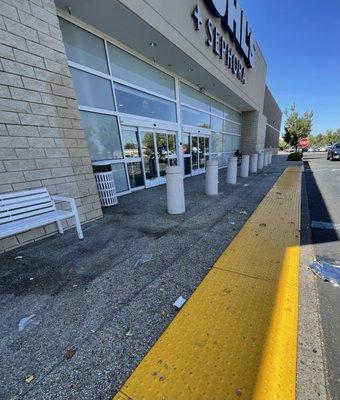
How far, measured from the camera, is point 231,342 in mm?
1638

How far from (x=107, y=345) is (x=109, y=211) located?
4035 millimetres

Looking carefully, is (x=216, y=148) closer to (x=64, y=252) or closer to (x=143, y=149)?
(x=143, y=149)

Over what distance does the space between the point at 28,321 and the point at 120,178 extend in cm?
554

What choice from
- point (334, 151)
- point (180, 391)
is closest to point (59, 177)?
point (180, 391)

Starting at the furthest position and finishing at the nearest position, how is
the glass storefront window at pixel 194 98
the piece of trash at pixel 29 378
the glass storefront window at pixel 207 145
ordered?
the glass storefront window at pixel 207 145 < the glass storefront window at pixel 194 98 < the piece of trash at pixel 29 378

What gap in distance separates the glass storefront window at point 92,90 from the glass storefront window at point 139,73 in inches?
27.7

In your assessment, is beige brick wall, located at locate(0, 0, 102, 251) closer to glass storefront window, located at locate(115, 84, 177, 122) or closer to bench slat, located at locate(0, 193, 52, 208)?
bench slat, located at locate(0, 193, 52, 208)

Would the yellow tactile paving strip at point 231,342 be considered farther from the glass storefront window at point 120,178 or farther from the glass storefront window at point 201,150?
the glass storefront window at point 201,150

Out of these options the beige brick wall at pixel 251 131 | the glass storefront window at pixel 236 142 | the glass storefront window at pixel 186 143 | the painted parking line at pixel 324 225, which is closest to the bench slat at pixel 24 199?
the painted parking line at pixel 324 225

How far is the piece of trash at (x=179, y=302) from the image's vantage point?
6.64 ft

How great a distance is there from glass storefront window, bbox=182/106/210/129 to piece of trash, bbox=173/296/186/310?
32.1 feet

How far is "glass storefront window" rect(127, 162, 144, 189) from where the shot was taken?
7.53 meters

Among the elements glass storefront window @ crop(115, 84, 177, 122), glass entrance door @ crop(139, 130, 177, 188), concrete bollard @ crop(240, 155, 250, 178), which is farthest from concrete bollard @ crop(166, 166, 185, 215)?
concrete bollard @ crop(240, 155, 250, 178)

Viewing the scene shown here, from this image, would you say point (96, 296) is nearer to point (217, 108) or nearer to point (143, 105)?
point (143, 105)
